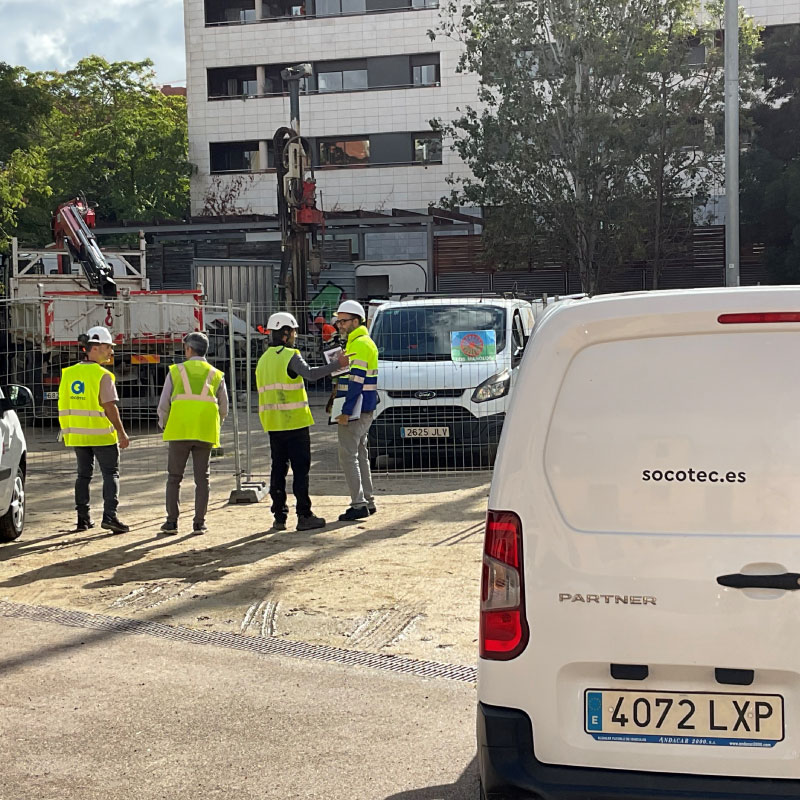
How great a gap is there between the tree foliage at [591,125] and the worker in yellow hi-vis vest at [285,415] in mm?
23027

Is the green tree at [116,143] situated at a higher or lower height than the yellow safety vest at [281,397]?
higher

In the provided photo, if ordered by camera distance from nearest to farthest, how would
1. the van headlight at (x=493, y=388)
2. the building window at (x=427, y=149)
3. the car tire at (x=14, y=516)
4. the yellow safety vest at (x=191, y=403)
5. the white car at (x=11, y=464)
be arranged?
1. the white car at (x=11, y=464)
2. the car tire at (x=14, y=516)
3. the yellow safety vest at (x=191, y=403)
4. the van headlight at (x=493, y=388)
5. the building window at (x=427, y=149)

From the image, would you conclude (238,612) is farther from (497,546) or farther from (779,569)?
(779,569)

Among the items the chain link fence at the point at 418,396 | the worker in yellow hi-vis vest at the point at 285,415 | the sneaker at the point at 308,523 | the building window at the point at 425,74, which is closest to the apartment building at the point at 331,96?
the building window at the point at 425,74

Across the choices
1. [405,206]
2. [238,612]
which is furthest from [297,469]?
[405,206]

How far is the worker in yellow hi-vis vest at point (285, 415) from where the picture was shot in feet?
34.5

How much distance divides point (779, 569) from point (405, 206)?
45.2 m

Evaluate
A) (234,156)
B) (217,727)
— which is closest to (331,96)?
(234,156)

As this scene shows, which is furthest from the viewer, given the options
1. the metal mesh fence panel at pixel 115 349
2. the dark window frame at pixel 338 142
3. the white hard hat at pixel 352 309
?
the dark window frame at pixel 338 142

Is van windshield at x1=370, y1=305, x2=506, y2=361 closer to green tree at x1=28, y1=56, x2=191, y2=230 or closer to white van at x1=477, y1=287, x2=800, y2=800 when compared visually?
white van at x1=477, y1=287, x2=800, y2=800

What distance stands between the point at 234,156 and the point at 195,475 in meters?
41.0

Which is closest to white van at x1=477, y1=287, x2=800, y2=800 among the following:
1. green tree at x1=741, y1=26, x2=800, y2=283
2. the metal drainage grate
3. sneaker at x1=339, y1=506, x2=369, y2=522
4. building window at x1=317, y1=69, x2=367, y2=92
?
the metal drainage grate

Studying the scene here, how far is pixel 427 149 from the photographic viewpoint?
4766cm

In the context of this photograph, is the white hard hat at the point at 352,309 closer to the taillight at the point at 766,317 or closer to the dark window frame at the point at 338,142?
the taillight at the point at 766,317
